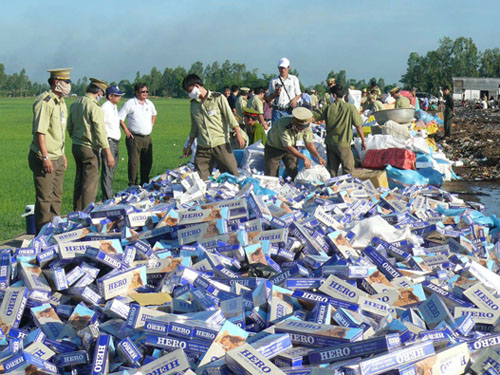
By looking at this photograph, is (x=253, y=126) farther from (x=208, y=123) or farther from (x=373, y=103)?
(x=373, y=103)

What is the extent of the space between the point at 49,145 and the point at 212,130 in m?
2.23

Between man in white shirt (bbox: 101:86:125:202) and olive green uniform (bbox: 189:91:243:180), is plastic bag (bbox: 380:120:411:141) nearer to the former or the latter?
olive green uniform (bbox: 189:91:243:180)

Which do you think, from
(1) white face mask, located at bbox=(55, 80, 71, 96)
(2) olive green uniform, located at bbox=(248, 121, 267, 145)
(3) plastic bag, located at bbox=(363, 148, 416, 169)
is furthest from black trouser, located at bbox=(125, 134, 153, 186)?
(3) plastic bag, located at bbox=(363, 148, 416, 169)

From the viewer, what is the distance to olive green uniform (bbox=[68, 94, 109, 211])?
25.2ft

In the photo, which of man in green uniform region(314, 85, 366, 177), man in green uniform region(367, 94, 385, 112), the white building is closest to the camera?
man in green uniform region(314, 85, 366, 177)

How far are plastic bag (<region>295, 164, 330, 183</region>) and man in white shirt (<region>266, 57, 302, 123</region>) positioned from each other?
7.84 ft

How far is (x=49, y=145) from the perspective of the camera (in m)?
6.77

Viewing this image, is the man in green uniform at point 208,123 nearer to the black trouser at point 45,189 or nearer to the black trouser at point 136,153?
the black trouser at point 136,153

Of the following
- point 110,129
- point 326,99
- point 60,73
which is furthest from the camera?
point 326,99

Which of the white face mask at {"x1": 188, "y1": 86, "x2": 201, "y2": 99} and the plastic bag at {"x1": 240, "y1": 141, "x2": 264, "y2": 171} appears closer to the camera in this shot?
the white face mask at {"x1": 188, "y1": 86, "x2": 201, "y2": 99}

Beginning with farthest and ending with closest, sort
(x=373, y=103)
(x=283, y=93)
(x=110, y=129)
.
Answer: (x=373, y=103), (x=283, y=93), (x=110, y=129)

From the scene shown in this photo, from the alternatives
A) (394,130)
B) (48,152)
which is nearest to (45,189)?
(48,152)

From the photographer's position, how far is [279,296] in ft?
13.2

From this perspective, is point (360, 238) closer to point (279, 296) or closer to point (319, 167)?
point (279, 296)
